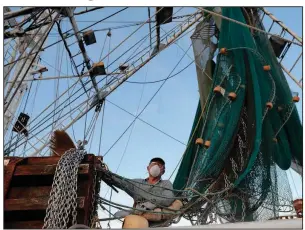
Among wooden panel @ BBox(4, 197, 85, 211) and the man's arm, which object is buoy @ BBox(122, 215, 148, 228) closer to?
the man's arm

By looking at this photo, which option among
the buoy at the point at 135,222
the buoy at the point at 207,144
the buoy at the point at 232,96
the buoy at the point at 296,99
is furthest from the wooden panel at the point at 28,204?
the buoy at the point at 296,99

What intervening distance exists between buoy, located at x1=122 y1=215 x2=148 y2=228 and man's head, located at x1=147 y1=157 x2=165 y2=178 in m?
0.61

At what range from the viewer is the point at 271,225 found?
3.06 m

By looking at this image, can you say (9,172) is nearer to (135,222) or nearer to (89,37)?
(135,222)

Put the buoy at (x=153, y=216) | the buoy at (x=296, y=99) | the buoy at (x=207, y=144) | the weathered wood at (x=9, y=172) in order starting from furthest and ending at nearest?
the buoy at (x=296, y=99) < the buoy at (x=207, y=144) < the buoy at (x=153, y=216) < the weathered wood at (x=9, y=172)

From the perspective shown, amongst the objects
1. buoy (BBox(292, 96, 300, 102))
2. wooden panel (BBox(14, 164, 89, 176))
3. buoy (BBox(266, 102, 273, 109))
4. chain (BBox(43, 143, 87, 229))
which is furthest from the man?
buoy (BBox(292, 96, 300, 102))

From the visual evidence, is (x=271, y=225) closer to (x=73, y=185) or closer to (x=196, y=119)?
(x=73, y=185)

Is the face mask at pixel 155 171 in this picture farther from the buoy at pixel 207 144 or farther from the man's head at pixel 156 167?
the buoy at pixel 207 144

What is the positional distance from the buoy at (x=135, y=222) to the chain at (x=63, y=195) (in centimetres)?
56

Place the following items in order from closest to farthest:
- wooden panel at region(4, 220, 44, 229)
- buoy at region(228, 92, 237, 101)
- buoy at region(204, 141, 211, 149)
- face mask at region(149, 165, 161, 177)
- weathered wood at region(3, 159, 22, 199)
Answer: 1. wooden panel at region(4, 220, 44, 229)
2. weathered wood at region(3, 159, 22, 199)
3. face mask at region(149, 165, 161, 177)
4. buoy at region(204, 141, 211, 149)
5. buoy at region(228, 92, 237, 101)

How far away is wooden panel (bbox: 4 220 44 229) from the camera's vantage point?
12.2 ft

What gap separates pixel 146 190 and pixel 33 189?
42.7 inches

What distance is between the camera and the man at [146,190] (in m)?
4.30

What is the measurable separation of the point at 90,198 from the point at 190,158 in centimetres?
199
